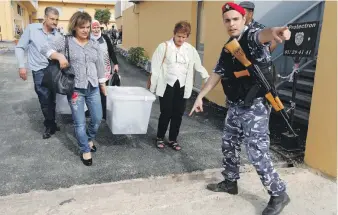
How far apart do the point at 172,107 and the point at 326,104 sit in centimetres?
177

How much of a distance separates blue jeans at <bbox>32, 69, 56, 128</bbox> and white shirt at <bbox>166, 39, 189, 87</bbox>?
72.7 inches

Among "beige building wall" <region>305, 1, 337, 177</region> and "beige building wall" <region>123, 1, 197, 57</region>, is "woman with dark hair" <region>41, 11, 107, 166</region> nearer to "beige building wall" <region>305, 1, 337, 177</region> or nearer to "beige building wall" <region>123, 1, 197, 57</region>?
"beige building wall" <region>305, 1, 337, 177</region>

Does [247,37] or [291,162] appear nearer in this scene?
[247,37]

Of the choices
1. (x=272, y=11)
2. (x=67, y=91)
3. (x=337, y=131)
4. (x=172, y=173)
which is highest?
(x=272, y=11)

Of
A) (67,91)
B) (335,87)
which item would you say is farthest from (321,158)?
(67,91)

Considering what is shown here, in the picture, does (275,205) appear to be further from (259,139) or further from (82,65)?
(82,65)

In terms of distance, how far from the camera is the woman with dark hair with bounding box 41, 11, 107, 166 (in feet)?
10.8

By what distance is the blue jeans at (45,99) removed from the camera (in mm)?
4355

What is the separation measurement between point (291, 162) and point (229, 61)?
5.90 ft

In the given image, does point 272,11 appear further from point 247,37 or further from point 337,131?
point 247,37

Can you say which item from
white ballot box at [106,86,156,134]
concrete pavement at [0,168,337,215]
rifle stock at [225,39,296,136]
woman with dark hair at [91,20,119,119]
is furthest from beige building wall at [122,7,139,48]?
rifle stock at [225,39,296,136]

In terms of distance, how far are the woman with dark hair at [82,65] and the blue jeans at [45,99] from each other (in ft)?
3.53

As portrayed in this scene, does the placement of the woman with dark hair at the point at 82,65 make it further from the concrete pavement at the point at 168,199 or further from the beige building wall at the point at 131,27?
the beige building wall at the point at 131,27

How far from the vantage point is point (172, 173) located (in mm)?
3457
